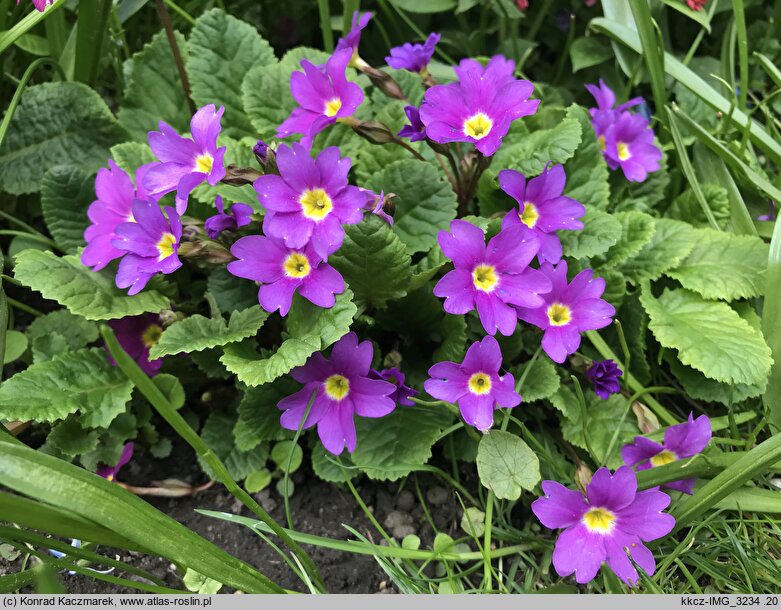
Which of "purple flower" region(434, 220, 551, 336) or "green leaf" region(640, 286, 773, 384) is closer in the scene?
"purple flower" region(434, 220, 551, 336)

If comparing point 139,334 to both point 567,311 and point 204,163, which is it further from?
point 567,311

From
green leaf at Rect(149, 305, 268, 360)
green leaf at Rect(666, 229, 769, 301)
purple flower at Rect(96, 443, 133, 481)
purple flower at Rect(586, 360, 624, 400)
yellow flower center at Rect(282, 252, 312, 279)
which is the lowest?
purple flower at Rect(96, 443, 133, 481)

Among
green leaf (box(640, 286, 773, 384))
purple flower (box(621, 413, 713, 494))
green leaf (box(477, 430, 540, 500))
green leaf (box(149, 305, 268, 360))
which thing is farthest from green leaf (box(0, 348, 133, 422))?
green leaf (box(640, 286, 773, 384))

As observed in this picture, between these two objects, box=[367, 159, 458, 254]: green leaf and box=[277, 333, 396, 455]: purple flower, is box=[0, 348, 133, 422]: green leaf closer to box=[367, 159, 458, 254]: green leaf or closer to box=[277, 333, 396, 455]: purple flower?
box=[277, 333, 396, 455]: purple flower

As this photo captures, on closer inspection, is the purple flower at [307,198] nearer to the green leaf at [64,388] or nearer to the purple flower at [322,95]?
the purple flower at [322,95]

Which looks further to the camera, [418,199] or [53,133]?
[53,133]

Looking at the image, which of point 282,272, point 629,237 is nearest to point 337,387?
point 282,272

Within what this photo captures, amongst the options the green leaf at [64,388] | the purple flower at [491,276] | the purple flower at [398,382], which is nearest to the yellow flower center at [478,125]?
the purple flower at [491,276]
